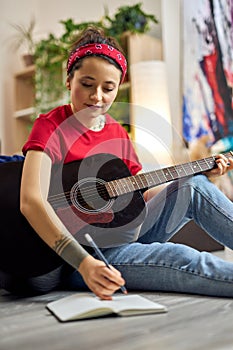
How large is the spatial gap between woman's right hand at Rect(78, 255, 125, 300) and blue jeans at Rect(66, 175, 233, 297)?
0.81 feet

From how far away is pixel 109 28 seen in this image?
3305 mm

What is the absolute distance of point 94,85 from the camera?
4.47 feet

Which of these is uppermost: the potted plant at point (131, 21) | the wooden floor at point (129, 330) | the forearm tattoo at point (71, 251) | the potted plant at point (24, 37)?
the potted plant at point (24, 37)

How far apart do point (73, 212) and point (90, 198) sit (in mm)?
57

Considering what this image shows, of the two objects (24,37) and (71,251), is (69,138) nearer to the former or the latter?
(71,251)

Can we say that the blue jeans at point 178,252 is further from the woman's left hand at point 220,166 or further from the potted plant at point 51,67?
the potted plant at point 51,67

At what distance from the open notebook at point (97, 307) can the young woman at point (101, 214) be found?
126 mm

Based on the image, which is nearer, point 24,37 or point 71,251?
point 71,251

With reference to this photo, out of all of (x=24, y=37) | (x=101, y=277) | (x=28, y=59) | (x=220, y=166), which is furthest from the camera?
(x=24, y=37)

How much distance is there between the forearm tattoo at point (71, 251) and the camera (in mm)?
1138

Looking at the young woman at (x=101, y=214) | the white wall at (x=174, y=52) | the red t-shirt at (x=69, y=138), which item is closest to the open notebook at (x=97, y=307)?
the young woman at (x=101, y=214)

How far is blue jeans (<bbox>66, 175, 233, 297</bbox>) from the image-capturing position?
1.29m

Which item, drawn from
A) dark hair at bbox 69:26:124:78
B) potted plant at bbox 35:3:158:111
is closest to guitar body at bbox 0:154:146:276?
dark hair at bbox 69:26:124:78

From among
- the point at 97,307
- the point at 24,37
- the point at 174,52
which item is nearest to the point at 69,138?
the point at 97,307
